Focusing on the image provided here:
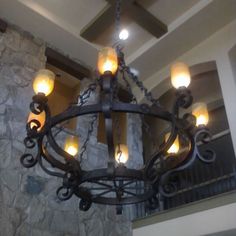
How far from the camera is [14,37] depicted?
183 inches

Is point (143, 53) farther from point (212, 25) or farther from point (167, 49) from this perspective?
point (212, 25)

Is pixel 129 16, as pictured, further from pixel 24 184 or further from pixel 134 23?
pixel 24 184

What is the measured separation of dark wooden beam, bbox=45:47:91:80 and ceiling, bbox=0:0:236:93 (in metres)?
0.13

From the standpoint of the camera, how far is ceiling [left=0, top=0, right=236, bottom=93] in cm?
454

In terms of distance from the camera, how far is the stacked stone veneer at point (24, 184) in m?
3.61

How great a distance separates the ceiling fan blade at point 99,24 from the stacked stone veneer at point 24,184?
738 millimetres

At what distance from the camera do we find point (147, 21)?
467cm

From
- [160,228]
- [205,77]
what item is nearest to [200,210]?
[160,228]

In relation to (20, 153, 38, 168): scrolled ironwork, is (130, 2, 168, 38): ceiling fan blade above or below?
above

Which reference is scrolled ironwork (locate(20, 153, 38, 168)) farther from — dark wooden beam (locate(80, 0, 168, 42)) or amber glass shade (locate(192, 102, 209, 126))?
dark wooden beam (locate(80, 0, 168, 42))

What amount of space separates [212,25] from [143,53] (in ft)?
3.61

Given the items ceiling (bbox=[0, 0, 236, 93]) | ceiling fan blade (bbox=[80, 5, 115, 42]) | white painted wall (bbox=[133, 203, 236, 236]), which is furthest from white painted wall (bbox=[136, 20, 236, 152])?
ceiling fan blade (bbox=[80, 5, 115, 42])

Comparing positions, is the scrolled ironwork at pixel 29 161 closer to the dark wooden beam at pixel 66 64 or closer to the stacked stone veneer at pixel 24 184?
the stacked stone veneer at pixel 24 184

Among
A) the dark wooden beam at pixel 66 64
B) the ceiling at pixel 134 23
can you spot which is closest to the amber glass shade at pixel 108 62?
the ceiling at pixel 134 23
